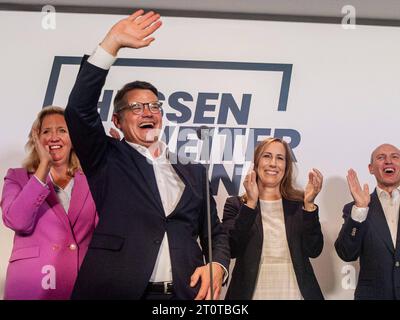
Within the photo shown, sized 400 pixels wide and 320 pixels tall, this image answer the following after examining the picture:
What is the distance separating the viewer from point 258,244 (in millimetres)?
3605

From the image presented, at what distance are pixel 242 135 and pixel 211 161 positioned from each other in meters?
0.21

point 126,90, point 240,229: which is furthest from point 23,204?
point 240,229

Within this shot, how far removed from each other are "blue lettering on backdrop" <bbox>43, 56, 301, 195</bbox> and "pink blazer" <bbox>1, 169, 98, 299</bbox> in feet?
2.05

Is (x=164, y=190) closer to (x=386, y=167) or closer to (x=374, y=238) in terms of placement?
(x=374, y=238)

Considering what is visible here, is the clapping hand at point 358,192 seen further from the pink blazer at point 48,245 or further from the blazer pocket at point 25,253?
the blazer pocket at point 25,253

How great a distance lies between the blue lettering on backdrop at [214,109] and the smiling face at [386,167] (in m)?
0.40

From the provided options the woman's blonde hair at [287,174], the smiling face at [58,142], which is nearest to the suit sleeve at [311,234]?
the woman's blonde hair at [287,174]

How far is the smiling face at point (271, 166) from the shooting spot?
370 centimetres
